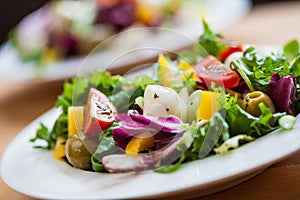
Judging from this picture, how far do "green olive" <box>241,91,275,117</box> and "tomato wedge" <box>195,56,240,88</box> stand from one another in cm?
10

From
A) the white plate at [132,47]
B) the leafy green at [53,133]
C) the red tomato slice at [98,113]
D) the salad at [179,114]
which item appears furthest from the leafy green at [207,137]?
the white plate at [132,47]

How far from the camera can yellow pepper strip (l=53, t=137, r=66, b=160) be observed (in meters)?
1.54

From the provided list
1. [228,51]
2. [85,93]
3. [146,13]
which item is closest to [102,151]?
[85,93]

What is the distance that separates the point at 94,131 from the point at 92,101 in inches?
4.5

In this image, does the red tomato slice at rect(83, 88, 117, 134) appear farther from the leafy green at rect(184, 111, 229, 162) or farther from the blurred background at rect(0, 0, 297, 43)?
the blurred background at rect(0, 0, 297, 43)

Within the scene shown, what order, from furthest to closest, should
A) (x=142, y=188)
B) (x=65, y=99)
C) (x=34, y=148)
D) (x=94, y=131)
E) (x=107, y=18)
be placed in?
1. (x=107, y=18)
2. (x=65, y=99)
3. (x=34, y=148)
4. (x=94, y=131)
5. (x=142, y=188)

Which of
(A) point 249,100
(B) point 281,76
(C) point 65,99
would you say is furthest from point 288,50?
(C) point 65,99

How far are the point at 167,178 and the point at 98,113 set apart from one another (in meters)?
0.36

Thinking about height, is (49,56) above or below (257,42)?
above

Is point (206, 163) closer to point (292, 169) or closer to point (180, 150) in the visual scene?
point (180, 150)

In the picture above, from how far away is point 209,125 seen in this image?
4.15ft

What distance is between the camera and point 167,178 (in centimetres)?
119

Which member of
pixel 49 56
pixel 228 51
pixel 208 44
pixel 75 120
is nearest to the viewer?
pixel 75 120

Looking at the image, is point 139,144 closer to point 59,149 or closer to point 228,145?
point 228,145
